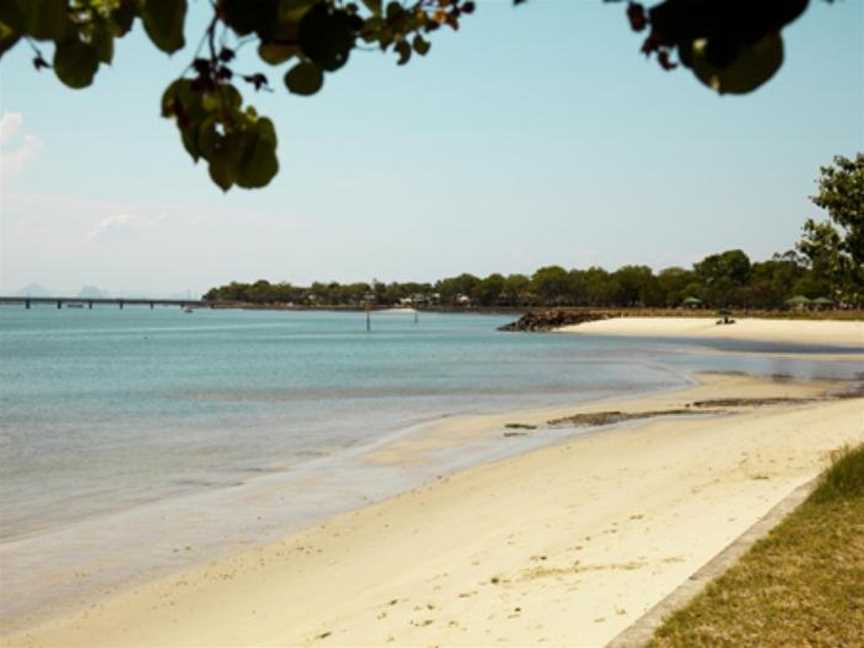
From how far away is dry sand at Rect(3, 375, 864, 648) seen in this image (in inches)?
319

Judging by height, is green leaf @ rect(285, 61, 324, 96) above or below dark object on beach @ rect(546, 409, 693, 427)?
above

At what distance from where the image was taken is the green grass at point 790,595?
6.33 m

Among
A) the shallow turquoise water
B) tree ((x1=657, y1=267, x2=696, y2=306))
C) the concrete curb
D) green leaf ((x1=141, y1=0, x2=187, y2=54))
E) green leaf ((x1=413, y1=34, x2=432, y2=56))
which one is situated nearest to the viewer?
green leaf ((x1=141, y1=0, x2=187, y2=54))

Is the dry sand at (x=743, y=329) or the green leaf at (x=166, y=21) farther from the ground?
the green leaf at (x=166, y=21)

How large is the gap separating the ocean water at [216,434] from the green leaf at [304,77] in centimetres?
1172

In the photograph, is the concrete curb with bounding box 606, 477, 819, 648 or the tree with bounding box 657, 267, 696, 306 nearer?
the concrete curb with bounding box 606, 477, 819, 648

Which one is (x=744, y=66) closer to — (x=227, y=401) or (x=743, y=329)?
(x=227, y=401)

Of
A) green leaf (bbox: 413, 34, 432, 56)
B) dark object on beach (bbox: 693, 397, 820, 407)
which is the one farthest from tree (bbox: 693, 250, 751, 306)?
green leaf (bbox: 413, 34, 432, 56)

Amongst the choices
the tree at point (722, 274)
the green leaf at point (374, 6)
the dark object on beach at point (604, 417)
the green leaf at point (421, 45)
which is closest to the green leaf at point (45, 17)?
the green leaf at point (374, 6)

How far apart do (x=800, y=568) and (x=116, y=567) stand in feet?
32.6

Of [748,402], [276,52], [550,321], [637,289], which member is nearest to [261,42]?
[276,52]

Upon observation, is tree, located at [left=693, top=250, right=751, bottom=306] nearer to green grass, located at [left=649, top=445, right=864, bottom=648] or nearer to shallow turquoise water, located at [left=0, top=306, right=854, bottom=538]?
shallow turquoise water, located at [left=0, top=306, right=854, bottom=538]

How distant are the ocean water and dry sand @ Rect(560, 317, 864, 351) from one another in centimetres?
2158

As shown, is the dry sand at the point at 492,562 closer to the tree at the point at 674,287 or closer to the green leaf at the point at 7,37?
the green leaf at the point at 7,37
